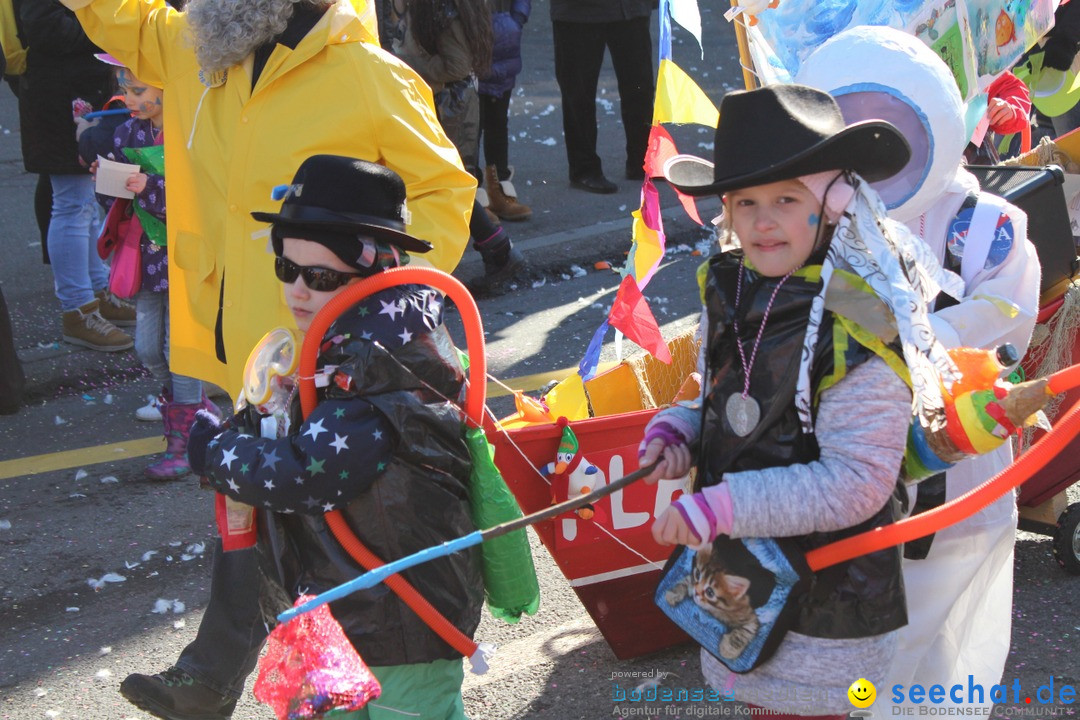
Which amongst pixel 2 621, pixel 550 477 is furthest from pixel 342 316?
pixel 2 621

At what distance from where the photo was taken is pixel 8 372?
593cm

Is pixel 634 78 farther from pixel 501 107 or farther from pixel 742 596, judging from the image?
pixel 742 596

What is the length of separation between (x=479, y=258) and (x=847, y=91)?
214 inches

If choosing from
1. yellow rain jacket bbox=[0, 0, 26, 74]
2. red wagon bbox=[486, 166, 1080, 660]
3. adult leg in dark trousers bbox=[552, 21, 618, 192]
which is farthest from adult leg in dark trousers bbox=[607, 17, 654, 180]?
red wagon bbox=[486, 166, 1080, 660]

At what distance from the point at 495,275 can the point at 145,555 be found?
11.9ft

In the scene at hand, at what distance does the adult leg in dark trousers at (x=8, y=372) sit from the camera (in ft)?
19.2

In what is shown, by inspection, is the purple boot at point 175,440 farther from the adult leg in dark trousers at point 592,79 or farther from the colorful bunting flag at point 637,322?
the adult leg in dark trousers at point 592,79

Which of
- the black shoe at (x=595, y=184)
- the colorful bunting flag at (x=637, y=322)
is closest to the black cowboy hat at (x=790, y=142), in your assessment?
the colorful bunting flag at (x=637, y=322)

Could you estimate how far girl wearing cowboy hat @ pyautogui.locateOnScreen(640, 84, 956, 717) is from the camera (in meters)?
2.21

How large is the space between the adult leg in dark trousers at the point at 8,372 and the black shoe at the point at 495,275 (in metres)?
2.74

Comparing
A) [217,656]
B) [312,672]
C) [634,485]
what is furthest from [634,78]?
[312,672]

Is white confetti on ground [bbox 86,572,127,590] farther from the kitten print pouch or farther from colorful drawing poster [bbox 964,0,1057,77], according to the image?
colorful drawing poster [bbox 964,0,1057,77]

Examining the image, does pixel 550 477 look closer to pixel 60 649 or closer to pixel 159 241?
pixel 60 649

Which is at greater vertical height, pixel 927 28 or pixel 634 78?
pixel 927 28
